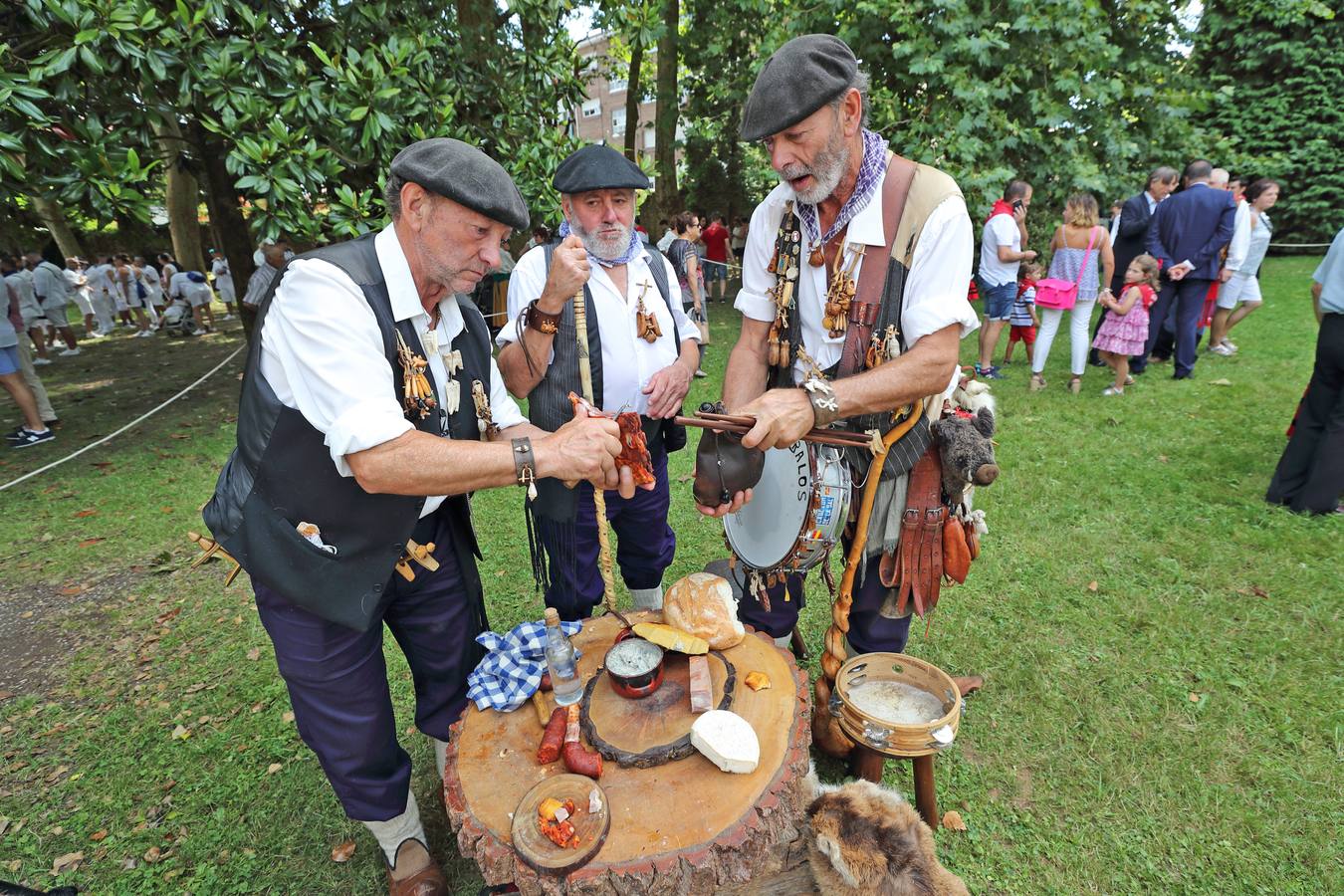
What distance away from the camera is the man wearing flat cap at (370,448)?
1811 millimetres

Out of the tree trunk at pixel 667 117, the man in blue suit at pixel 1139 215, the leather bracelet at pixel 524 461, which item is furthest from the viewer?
the tree trunk at pixel 667 117

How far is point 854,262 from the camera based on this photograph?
223 centimetres

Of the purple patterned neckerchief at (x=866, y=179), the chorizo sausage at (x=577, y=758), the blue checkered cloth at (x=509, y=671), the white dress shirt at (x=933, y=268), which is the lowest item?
the chorizo sausage at (x=577, y=758)

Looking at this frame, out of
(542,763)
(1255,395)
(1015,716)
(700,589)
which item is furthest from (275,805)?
(1255,395)

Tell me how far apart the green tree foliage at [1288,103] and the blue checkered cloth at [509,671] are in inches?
788

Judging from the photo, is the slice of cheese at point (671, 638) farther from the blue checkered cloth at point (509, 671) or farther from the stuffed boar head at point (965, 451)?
the stuffed boar head at point (965, 451)

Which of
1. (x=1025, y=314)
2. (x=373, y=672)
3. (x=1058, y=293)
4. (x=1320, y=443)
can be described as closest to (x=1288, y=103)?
(x=1025, y=314)

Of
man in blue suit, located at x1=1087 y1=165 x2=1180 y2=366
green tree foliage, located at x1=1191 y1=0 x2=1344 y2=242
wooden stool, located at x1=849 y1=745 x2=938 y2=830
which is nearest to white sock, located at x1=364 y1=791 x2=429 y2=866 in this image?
wooden stool, located at x1=849 y1=745 x2=938 y2=830

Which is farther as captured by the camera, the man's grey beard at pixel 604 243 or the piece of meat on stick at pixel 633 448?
the man's grey beard at pixel 604 243

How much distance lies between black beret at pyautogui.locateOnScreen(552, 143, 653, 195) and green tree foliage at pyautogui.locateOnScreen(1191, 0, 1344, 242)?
18.7 m

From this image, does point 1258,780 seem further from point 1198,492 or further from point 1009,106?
point 1009,106

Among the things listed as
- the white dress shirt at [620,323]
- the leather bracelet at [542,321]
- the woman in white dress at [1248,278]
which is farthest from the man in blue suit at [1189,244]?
the leather bracelet at [542,321]

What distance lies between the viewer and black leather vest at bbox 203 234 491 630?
1946 millimetres

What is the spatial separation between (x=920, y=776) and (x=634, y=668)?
130 centimetres
